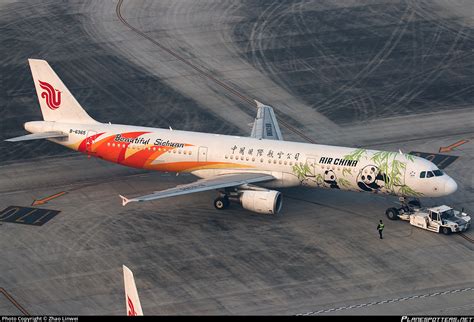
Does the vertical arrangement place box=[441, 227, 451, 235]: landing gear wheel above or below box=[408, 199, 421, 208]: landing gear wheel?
below

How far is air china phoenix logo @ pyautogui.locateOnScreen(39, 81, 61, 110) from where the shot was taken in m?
89.8

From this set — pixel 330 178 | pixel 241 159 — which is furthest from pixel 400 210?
pixel 241 159

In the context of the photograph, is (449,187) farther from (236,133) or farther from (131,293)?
(131,293)

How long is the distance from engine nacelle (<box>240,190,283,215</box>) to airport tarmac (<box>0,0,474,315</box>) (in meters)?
1.41

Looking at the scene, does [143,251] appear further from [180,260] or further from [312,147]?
[312,147]

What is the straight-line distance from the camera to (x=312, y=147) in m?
82.9

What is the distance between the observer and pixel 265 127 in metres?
92.8

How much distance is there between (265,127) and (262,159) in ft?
31.3

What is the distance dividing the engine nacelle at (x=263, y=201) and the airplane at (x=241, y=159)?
8cm

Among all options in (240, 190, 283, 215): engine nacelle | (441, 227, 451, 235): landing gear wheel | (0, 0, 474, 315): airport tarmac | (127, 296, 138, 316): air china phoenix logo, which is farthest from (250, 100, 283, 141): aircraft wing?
(127, 296, 138, 316): air china phoenix logo

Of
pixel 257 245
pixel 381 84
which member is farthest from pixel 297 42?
pixel 257 245

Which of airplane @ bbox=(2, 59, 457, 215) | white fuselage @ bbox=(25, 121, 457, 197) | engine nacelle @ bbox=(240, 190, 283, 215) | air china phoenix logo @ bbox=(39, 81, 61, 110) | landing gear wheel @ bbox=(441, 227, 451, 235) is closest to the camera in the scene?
landing gear wheel @ bbox=(441, 227, 451, 235)

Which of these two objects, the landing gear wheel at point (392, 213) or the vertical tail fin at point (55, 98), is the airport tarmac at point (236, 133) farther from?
the vertical tail fin at point (55, 98)

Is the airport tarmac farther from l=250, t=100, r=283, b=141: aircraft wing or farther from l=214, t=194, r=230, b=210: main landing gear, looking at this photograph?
l=250, t=100, r=283, b=141: aircraft wing
